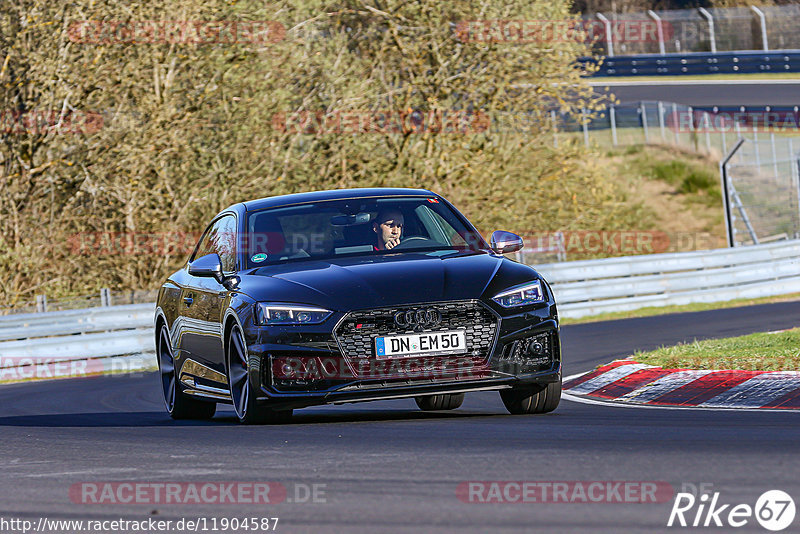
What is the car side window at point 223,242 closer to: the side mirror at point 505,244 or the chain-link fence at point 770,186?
the side mirror at point 505,244

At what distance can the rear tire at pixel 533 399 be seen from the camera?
28.8 feet

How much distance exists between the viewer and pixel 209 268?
9289 millimetres

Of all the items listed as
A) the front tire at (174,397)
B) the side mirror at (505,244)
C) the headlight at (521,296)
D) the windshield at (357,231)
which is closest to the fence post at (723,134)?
the front tire at (174,397)

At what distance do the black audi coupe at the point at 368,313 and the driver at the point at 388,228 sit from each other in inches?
0.4

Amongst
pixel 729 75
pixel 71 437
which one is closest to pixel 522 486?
pixel 71 437

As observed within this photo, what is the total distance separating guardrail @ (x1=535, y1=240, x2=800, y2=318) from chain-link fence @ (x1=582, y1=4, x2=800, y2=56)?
1084 inches

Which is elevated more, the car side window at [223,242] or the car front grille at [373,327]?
the car side window at [223,242]

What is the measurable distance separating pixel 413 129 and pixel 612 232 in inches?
365

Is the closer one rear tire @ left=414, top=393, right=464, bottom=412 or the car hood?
the car hood

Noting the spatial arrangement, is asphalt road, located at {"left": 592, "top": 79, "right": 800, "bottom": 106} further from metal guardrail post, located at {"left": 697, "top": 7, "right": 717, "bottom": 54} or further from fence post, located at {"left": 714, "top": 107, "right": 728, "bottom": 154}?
fence post, located at {"left": 714, "top": 107, "right": 728, "bottom": 154}

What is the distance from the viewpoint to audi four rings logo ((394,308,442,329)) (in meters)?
8.14

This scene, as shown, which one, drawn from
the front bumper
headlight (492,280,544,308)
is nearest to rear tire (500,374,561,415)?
the front bumper

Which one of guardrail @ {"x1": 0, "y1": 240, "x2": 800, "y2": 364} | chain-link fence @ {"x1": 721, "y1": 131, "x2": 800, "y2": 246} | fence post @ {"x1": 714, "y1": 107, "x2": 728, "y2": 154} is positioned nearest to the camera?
guardrail @ {"x1": 0, "y1": 240, "x2": 800, "y2": 364}

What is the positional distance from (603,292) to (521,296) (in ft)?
48.2
